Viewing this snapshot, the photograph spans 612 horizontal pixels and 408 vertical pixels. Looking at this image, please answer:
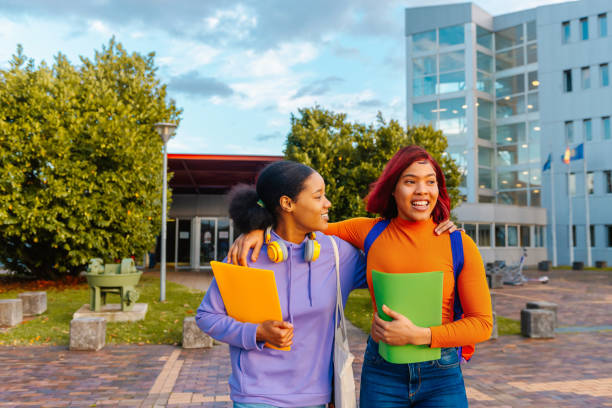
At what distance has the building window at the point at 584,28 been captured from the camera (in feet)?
117

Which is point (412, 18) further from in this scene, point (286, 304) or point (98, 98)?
point (286, 304)

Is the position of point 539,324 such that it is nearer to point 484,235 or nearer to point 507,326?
point 507,326

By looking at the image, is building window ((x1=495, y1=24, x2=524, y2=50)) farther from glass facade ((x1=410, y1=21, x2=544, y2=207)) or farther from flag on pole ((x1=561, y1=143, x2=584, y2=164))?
flag on pole ((x1=561, y1=143, x2=584, y2=164))

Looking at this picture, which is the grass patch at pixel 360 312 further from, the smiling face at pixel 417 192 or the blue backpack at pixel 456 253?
the smiling face at pixel 417 192

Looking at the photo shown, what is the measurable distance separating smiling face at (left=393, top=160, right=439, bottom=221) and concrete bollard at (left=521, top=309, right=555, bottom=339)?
7862mm

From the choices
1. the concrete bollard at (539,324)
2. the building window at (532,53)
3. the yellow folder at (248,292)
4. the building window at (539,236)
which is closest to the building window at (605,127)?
the building window at (532,53)

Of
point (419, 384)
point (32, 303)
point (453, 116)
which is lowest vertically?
point (32, 303)

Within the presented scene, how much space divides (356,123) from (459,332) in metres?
13.9

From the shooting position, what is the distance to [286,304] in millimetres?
2029

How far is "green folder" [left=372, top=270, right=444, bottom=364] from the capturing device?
6.20 feet

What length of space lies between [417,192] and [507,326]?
29.3 ft

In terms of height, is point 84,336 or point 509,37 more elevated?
point 509,37

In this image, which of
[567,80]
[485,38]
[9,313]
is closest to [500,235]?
[567,80]

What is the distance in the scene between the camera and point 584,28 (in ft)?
118
